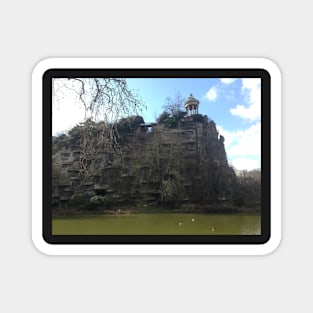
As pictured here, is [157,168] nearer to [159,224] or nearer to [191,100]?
[159,224]

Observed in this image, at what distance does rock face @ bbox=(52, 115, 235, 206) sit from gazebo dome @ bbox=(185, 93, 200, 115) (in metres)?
0.05

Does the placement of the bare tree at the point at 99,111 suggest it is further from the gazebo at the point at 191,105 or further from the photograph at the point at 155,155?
the gazebo at the point at 191,105

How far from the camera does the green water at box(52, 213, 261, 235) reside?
302 centimetres

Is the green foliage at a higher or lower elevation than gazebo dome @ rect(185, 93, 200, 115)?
lower

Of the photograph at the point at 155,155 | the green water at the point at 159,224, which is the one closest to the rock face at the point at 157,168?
the photograph at the point at 155,155

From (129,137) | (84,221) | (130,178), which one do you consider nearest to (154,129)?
(129,137)

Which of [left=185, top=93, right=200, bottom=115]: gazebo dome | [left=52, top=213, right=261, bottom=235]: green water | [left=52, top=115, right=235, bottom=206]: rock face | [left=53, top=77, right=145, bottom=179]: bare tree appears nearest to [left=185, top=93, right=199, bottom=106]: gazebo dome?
[left=185, top=93, right=200, bottom=115]: gazebo dome

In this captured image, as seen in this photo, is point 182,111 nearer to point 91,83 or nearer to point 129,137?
point 129,137

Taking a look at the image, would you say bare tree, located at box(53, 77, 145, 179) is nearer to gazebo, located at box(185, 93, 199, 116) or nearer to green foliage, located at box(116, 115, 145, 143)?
green foliage, located at box(116, 115, 145, 143)

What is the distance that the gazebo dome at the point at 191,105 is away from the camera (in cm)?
303

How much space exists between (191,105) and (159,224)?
0.89 meters

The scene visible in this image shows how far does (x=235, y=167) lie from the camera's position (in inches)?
120
